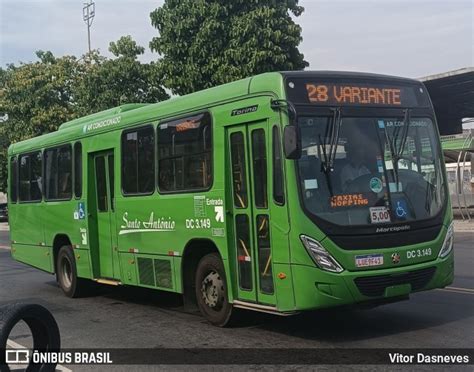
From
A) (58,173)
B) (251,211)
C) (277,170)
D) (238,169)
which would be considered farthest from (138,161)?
(277,170)

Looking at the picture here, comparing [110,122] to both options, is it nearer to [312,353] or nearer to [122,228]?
[122,228]

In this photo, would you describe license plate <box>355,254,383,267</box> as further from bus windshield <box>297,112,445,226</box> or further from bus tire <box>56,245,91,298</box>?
bus tire <box>56,245,91,298</box>

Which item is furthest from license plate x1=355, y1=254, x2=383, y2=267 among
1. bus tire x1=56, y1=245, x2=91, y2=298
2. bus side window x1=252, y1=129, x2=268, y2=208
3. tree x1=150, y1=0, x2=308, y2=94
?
tree x1=150, y1=0, x2=308, y2=94

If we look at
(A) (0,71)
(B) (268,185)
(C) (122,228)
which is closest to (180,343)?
(B) (268,185)

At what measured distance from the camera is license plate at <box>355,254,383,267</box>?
6387 mm

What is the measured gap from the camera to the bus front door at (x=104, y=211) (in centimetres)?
1008

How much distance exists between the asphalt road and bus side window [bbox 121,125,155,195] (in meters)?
1.89

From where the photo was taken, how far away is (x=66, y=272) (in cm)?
1162

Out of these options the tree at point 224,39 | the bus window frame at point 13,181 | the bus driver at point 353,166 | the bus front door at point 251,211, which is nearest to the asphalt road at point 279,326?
the bus front door at point 251,211

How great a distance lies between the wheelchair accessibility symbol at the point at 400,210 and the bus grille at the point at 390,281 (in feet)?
2.06

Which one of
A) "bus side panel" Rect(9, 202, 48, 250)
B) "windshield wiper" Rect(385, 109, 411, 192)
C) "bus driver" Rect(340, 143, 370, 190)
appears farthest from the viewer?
"bus side panel" Rect(9, 202, 48, 250)

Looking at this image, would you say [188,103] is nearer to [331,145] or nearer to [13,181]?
[331,145]

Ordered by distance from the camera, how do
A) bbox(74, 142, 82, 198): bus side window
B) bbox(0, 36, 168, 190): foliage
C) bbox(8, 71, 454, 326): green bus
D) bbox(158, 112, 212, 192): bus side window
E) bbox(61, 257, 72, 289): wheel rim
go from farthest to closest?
bbox(0, 36, 168, 190): foliage, bbox(61, 257, 72, 289): wheel rim, bbox(74, 142, 82, 198): bus side window, bbox(158, 112, 212, 192): bus side window, bbox(8, 71, 454, 326): green bus

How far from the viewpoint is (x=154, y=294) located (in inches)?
430
